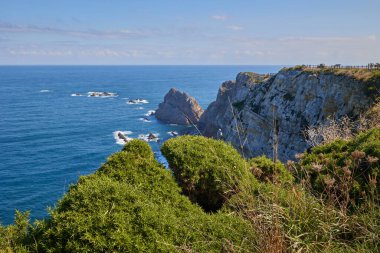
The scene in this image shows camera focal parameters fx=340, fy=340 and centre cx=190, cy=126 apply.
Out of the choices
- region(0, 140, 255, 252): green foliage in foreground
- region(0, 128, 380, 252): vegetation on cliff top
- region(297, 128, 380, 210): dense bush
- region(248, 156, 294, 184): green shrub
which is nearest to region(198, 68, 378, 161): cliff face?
region(248, 156, 294, 184): green shrub

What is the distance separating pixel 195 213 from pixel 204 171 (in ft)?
7.01

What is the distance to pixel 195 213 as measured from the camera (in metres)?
9.15

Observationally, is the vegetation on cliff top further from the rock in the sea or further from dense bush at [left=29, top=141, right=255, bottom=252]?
the rock in the sea

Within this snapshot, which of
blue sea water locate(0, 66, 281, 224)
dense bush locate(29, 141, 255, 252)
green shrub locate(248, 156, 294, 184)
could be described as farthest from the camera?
blue sea water locate(0, 66, 281, 224)

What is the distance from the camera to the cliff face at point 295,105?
4041cm

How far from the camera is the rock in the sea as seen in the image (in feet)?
320

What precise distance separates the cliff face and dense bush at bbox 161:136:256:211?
23.4m

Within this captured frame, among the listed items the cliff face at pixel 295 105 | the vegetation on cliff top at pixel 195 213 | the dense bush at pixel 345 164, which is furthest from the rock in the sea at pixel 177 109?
the vegetation on cliff top at pixel 195 213

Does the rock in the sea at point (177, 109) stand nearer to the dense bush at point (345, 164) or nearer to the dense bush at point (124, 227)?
the dense bush at point (345, 164)

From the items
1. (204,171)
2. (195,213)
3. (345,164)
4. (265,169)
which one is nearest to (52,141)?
(265,169)

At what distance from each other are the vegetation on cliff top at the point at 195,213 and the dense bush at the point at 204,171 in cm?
3

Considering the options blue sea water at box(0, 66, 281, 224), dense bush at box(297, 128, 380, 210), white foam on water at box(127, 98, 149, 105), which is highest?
dense bush at box(297, 128, 380, 210)

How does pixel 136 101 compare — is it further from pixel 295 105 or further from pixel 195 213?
pixel 195 213

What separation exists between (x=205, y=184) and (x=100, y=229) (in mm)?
4825
